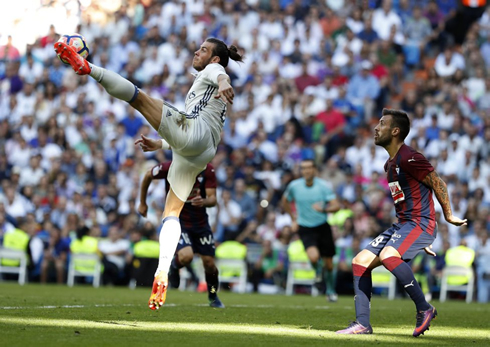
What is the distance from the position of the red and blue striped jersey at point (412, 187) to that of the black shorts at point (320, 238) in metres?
6.82

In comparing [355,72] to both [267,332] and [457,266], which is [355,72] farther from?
[267,332]

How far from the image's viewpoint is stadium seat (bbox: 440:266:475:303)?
17.4 metres

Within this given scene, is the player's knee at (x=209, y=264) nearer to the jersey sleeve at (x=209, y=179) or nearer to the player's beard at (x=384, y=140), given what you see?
the jersey sleeve at (x=209, y=179)

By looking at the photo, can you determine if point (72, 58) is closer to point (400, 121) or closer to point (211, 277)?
point (400, 121)

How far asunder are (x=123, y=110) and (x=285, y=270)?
6920 mm

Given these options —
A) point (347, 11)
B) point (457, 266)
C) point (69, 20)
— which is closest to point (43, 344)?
point (457, 266)

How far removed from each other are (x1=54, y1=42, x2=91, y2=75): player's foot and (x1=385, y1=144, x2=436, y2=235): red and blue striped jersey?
3135 millimetres

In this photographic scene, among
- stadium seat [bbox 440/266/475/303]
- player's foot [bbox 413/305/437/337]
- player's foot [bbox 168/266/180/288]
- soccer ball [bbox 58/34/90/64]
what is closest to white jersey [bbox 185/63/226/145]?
soccer ball [bbox 58/34/90/64]

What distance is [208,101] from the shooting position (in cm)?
847

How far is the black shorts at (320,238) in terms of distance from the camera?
49.5 feet

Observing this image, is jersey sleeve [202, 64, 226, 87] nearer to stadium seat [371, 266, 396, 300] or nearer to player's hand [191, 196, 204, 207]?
player's hand [191, 196, 204, 207]

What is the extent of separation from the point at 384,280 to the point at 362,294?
1025 cm

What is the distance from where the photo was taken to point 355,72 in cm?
2167

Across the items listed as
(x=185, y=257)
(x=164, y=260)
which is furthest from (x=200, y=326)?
(x=185, y=257)
